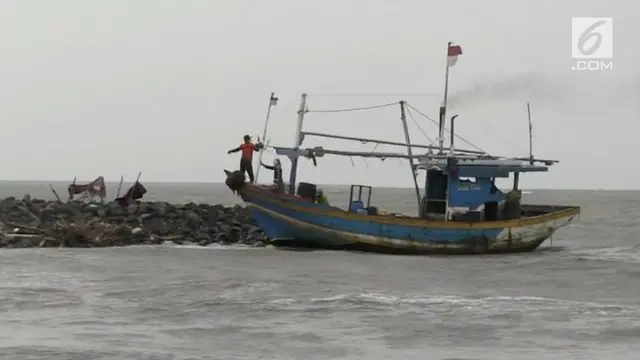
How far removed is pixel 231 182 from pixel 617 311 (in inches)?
452

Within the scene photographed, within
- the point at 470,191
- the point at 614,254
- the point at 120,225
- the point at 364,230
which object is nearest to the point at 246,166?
the point at 364,230

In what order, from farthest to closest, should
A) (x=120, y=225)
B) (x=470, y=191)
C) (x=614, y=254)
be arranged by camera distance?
(x=614, y=254) < (x=120, y=225) < (x=470, y=191)

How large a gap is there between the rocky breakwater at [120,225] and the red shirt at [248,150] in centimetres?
600

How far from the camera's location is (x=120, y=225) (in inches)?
1331

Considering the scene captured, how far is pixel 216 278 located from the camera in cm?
2302

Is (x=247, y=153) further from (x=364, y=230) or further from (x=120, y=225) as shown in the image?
(x=120, y=225)

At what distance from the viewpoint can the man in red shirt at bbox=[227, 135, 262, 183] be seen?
2649 cm

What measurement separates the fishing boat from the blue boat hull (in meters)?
0.03

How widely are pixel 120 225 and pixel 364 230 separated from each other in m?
10.2

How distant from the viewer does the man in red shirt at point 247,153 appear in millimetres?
26487

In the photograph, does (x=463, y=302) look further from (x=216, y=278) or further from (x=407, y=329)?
(x=216, y=278)

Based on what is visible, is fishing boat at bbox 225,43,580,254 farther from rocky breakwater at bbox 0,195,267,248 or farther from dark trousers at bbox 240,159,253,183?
rocky breakwater at bbox 0,195,267,248

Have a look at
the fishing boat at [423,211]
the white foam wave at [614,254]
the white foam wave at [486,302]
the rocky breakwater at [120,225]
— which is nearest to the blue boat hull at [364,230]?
the fishing boat at [423,211]

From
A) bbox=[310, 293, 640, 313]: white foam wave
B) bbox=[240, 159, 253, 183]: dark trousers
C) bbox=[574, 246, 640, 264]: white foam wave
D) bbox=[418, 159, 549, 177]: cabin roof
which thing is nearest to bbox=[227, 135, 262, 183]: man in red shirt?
bbox=[240, 159, 253, 183]: dark trousers
